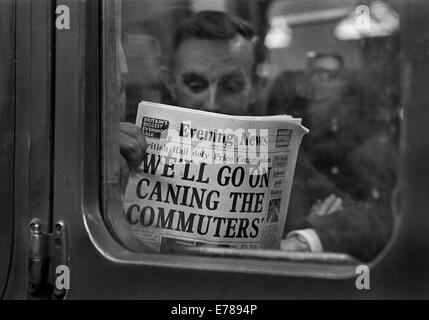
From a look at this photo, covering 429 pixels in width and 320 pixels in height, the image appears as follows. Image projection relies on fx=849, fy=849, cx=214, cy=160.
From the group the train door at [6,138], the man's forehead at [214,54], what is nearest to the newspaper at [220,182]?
the man's forehead at [214,54]

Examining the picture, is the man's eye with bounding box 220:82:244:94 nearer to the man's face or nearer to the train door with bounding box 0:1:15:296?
the man's face

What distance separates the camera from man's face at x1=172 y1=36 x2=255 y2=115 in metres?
1.86

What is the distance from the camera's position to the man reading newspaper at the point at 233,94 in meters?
1.68

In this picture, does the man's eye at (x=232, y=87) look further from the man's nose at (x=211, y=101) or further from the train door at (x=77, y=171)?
the train door at (x=77, y=171)

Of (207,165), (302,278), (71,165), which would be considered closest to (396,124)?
(302,278)

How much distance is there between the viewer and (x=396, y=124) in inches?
59.9

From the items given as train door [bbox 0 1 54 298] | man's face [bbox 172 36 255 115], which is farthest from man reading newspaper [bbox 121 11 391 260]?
train door [bbox 0 1 54 298]

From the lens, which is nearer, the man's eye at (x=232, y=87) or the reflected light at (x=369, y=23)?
the reflected light at (x=369, y=23)

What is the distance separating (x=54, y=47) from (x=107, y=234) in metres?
0.42

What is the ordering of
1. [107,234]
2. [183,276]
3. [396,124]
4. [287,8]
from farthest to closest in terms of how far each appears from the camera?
[287,8], [107,234], [183,276], [396,124]

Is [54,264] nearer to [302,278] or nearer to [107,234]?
[107,234]

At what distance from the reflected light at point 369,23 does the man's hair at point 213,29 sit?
0.21 m

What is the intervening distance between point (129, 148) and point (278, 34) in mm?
411

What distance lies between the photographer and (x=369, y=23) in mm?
1685
